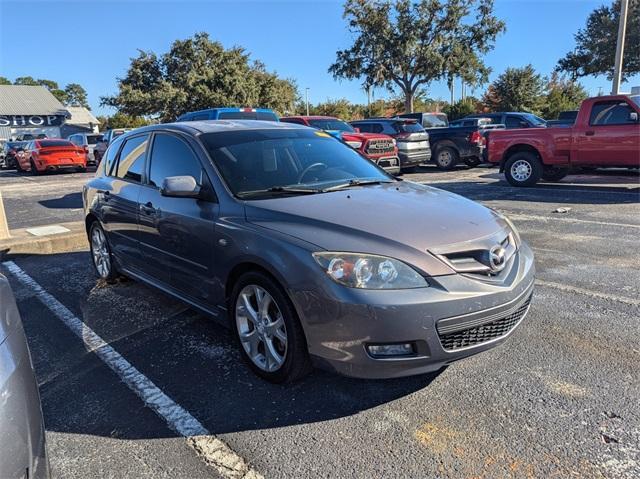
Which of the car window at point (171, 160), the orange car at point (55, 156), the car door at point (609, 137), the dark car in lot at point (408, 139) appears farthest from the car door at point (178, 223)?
the orange car at point (55, 156)

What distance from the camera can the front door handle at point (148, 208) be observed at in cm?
415

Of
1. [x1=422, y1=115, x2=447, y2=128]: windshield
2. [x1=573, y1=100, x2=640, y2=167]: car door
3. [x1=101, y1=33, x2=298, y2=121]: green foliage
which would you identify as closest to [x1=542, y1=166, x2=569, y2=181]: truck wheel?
[x1=573, y1=100, x2=640, y2=167]: car door

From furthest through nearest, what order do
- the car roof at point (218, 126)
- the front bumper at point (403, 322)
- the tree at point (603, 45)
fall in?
the tree at point (603, 45), the car roof at point (218, 126), the front bumper at point (403, 322)

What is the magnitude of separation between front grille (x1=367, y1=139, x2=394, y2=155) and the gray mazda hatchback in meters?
9.02

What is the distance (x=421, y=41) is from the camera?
115 feet

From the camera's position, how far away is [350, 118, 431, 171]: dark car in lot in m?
15.5

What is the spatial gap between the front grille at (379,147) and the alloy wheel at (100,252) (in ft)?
29.0

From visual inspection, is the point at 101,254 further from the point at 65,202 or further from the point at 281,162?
the point at 65,202

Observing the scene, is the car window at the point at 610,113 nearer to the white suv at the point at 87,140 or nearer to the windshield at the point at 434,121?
the windshield at the point at 434,121

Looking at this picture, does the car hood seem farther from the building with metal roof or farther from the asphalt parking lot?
the building with metal roof

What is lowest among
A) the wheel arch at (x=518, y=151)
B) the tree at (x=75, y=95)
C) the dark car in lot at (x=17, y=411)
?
the dark car in lot at (x=17, y=411)

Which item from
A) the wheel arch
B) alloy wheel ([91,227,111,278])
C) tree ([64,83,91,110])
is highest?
tree ([64,83,91,110])

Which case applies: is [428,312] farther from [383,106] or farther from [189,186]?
[383,106]

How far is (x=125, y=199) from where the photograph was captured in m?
4.64
